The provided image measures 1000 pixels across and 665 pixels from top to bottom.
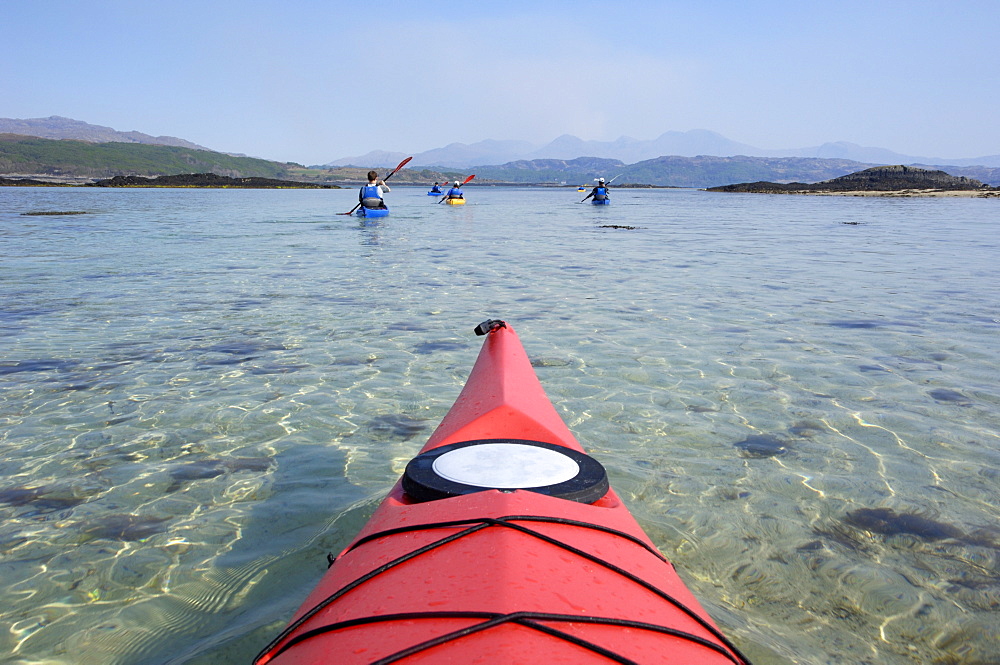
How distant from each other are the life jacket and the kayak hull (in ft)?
78.8

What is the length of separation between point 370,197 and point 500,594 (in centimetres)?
2495

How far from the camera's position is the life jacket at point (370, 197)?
25250mm

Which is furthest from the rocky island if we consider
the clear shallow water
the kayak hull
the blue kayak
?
the kayak hull

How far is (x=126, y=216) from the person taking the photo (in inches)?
1105

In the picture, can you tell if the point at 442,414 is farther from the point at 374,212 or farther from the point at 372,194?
the point at 374,212

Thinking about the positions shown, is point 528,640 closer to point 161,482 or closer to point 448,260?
point 161,482

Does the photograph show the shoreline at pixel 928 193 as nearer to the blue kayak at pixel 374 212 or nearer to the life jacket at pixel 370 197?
the blue kayak at pixel 374 212

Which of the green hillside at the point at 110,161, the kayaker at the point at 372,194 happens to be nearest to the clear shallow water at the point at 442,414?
the kayaker at the point at 372,194

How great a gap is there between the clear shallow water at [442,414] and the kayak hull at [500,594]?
1.07 m

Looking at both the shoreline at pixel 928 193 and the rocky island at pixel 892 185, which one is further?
the rocky island at pixel 892 185

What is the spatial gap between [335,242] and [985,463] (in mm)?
17437

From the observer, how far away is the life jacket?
25250 mm

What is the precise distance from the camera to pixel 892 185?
247 ft

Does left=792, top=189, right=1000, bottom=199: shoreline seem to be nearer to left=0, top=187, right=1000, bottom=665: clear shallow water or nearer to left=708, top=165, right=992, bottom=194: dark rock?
left=708, top=165, right=992, bottom=194: dark rock
